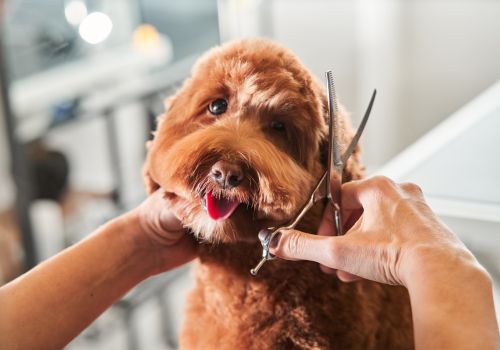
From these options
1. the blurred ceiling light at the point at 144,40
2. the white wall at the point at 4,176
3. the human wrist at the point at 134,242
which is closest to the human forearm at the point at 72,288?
the human wrist at the point at 134,242

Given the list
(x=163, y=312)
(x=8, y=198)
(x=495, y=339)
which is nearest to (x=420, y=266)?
(x=495, y=339)

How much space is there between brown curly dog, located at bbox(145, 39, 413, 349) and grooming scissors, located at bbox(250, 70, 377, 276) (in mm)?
13

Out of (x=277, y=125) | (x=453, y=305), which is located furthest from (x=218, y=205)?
(x=453, y=305)

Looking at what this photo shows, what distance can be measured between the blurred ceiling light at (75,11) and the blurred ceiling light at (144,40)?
31cm

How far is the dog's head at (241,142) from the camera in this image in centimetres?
62

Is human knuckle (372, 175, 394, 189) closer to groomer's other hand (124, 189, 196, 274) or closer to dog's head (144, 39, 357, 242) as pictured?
dog's head (144, 39, 357, 242)

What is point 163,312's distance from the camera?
201 centimetres

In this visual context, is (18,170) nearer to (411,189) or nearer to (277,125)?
(277,125)

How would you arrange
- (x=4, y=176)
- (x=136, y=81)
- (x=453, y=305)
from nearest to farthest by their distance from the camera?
(x=453, y=305) < (x=4, y=176) < (x=136, y=81)

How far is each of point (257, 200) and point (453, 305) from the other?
7.9 inches

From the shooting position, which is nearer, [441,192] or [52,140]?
[441,192]

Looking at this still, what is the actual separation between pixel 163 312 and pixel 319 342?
1386mm

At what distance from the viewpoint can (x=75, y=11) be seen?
197 cm

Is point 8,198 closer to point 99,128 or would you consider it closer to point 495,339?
point 99,128
